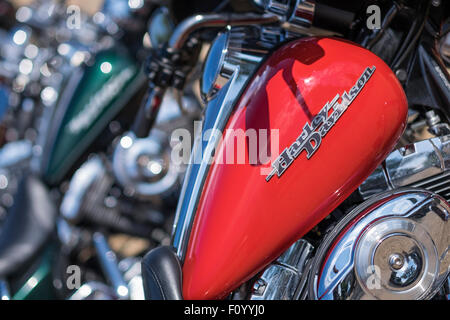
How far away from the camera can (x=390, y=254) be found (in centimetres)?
55

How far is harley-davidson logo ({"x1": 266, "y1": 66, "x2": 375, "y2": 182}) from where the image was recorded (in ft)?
1.84

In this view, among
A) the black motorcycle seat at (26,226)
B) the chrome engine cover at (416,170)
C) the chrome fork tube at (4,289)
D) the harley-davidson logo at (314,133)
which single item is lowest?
the chrome fork tube at (4,289)

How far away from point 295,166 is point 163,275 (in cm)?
22

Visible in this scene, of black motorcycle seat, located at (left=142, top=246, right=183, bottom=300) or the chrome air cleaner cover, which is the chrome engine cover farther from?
black motorcycle seat, located at (left=142, top=246, right=183, bottom=300)

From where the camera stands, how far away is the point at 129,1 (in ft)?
3.75

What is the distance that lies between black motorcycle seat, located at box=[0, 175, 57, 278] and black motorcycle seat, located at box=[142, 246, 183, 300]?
2.09ft

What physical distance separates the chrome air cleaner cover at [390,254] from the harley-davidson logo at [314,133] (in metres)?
0.11

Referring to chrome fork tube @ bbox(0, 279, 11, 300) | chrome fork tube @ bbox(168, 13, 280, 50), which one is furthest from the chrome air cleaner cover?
chrome fork tube @ bbox(0, 279, 11, 300)

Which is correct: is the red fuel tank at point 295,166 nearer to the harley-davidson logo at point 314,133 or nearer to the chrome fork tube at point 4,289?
the harley-davidson logo at point 314,133

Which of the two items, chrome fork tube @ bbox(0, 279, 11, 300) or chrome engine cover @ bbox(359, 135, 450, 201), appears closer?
chrome engine cover @ bbox(359, 135, 450, 201)

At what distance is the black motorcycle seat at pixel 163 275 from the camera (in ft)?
1.89

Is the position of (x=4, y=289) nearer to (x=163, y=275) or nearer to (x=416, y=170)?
(x=163, y=275)

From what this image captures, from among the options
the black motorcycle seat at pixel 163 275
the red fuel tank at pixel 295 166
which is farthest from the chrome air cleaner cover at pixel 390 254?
the black motorcycle seat at pixel 163 275

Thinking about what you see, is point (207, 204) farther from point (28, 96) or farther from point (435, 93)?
point (28, 96)
